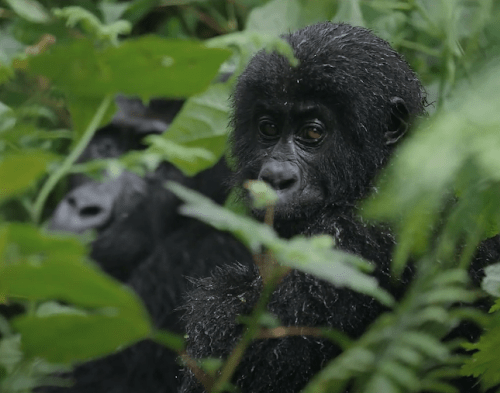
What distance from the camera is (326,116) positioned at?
201 centimetres

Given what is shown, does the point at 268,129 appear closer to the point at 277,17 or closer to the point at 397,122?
the point at 397,122

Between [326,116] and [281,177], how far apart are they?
0.22m

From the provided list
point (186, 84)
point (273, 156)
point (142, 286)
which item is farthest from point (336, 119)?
point (142, 286)

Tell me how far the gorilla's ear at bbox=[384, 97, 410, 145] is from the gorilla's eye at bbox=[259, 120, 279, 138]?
31cm

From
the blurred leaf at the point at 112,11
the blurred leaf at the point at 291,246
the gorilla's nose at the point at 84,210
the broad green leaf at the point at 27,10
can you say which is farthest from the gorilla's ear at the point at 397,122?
the blurred leaf at the point at 112,11

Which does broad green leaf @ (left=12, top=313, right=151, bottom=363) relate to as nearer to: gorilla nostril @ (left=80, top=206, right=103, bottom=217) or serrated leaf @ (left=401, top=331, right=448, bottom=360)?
serrated leaf @ (left=401, top=331, right=448, bottom=360)

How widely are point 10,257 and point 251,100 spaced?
1347 millimetres

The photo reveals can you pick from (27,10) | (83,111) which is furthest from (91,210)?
(83,111)

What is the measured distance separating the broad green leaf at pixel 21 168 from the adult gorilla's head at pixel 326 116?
1128 mm

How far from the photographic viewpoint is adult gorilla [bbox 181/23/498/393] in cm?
178

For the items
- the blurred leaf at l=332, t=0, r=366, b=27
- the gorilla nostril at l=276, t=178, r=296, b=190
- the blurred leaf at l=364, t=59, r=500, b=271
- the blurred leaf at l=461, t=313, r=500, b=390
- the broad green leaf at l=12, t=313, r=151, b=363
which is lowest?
the gorilla nostril at l=276, t=178, r=296, b=190

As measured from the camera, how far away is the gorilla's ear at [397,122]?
6.75ft

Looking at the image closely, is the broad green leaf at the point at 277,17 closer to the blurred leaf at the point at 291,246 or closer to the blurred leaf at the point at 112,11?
the blurred leaf at the point at 112,11

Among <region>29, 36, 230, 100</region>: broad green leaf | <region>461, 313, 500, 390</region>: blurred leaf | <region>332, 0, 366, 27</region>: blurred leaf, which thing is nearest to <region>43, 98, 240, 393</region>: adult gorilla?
<region>332, 0, 366, 27</region>: blurred leaf
